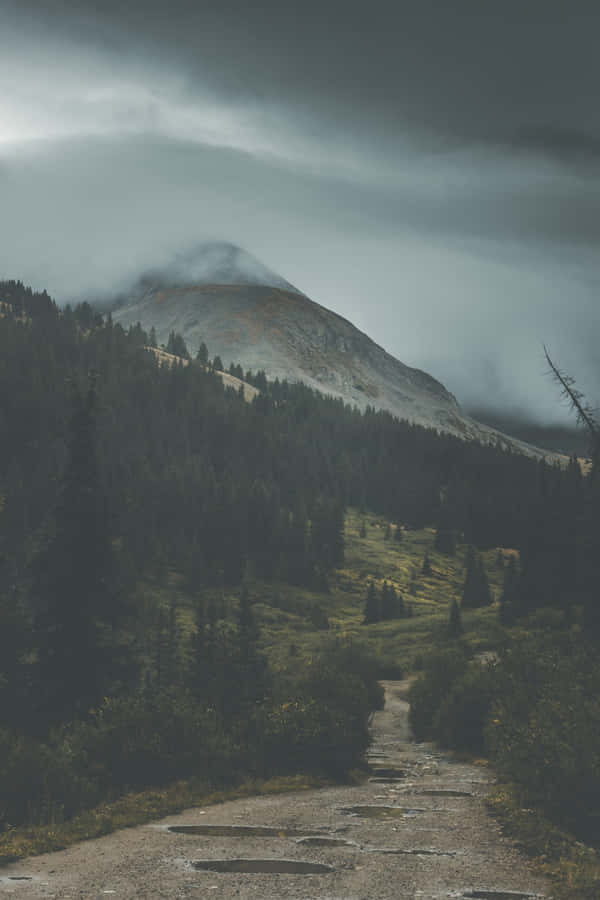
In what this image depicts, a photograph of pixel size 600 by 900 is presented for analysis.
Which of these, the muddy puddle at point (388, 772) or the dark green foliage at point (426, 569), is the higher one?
the muddy puddle at point (388, 772)

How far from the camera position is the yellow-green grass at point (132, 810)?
45.3ft

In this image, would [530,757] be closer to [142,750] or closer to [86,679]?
[142,750]

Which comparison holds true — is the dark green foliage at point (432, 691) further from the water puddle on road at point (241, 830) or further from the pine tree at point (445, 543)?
the pine tree at point (445, 543)

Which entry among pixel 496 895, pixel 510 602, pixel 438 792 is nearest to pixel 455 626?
pixel 510 602

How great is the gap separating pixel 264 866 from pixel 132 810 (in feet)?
19.6

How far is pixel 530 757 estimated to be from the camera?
668 inches

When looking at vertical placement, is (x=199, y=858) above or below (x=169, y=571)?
above

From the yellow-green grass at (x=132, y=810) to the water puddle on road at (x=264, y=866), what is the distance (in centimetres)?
314

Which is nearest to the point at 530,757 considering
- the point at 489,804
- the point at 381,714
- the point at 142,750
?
the point at 489,804

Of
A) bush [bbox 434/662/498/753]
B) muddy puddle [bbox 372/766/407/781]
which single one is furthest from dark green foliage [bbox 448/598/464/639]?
muddy puddle [bbox 372/766/407/781]

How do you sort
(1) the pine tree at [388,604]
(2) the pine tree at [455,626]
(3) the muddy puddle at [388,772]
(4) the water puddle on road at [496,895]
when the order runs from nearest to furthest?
(4) the water puddle on road at [496,895]
(3) the muddy puddle at [388,772]
(2) the pine tree at [455,626]
(1) the pine tree at [388,604]

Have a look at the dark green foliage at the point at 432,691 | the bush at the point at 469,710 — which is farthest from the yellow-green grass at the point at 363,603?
the bush at the point at 469,710

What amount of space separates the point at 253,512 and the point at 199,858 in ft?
487

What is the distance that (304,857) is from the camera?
518 inches
